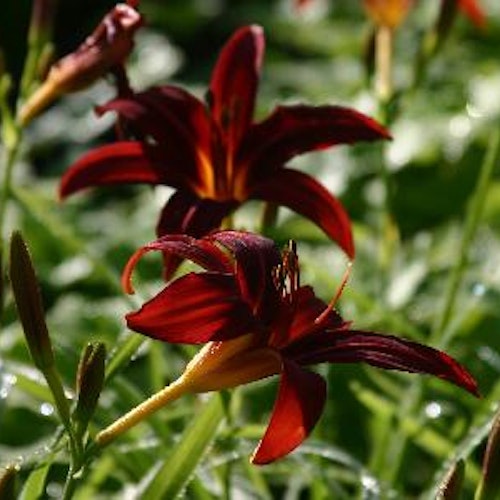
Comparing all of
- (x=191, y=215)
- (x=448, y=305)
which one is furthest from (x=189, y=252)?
(x=448, y=305)

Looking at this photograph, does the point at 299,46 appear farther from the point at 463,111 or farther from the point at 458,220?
the point at 458,220

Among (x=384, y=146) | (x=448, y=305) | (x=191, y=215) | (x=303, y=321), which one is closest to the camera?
(x=303, y=321)

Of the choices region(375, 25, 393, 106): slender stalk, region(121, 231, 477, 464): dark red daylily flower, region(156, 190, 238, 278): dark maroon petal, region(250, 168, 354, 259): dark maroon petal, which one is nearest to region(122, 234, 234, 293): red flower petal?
region(121, 231, 477, 464): dark red daylily flower

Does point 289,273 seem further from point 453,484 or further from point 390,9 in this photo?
point 390,9

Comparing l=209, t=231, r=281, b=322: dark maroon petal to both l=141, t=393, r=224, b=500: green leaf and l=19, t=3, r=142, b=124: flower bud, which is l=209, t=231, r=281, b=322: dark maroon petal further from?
l=19, t=3, r=142, b=124: flower bud

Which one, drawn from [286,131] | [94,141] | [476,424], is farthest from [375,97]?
[94,141]
